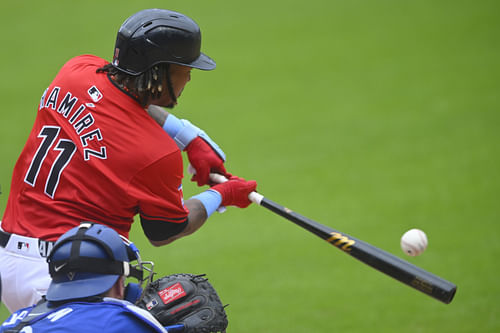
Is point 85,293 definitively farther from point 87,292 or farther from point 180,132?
point 180,132

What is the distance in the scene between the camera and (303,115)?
37.1 ft

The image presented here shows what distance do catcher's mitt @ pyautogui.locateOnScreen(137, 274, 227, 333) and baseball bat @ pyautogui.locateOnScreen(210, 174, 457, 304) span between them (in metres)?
0.91

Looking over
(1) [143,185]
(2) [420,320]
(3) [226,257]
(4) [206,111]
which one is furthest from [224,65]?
(1) [143,185]

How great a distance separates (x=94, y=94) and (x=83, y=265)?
3.67 feet

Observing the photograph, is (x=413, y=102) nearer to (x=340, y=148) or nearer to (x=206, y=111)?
(x=340, y=148)

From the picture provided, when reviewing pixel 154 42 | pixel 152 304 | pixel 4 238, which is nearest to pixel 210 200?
pixel 152 304

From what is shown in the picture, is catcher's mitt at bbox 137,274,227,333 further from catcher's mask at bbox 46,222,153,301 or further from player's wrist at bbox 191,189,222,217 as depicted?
player's wrist at bbox 191,189,222,217

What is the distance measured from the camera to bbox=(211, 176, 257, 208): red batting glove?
420 centimetres

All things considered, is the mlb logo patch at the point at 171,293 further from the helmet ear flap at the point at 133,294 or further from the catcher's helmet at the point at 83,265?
the catcher's helmet at the point at 83,265

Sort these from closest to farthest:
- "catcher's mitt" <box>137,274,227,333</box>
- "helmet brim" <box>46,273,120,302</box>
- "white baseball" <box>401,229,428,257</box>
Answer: "helmet brim" <box>46,273,120,302</box>
"catcher's mitt" <box>137,274,227,333</box>
"white baseball" <box>401,229,428,257</box>

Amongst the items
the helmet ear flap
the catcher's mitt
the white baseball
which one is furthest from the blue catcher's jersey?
the white baseball

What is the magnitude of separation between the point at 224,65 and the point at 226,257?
6525 millimetres

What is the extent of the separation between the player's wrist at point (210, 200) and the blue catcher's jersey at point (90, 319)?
3.77 feet

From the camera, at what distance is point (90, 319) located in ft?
9.07
